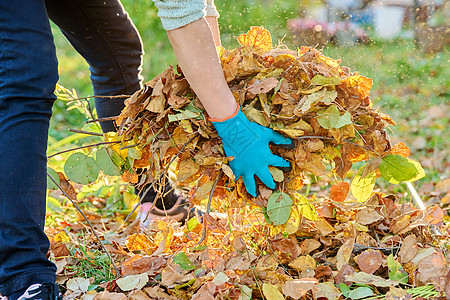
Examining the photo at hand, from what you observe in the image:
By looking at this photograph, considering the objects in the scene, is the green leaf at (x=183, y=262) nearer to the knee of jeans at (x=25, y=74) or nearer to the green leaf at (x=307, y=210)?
the green leaf at (x=307, y=210)

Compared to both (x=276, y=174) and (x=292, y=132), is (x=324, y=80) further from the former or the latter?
(x=276, y=174)

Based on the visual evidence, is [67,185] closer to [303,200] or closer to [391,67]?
[303,200]

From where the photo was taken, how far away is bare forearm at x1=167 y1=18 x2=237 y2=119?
0.97 m

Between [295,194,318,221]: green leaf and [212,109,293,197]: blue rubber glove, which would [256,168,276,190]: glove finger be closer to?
[212,109,293,197]: blue rubber glove

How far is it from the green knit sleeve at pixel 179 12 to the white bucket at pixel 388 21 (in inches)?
152

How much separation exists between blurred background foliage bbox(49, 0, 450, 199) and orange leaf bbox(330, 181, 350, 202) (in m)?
1.21

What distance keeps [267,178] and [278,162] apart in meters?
0.05

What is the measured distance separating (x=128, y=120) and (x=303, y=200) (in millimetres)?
504

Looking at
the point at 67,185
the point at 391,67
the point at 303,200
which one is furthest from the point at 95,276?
the point at 391,67

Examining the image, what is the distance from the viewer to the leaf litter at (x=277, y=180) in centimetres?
104

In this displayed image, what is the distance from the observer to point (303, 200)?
119 cm

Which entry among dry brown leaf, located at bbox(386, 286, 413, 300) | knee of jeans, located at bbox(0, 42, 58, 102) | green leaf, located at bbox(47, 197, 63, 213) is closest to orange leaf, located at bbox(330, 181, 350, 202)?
dry brown leaf, located at bbox(386, 286, 413, 300)

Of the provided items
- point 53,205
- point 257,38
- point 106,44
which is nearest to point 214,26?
point 257,38

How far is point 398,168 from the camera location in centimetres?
115
